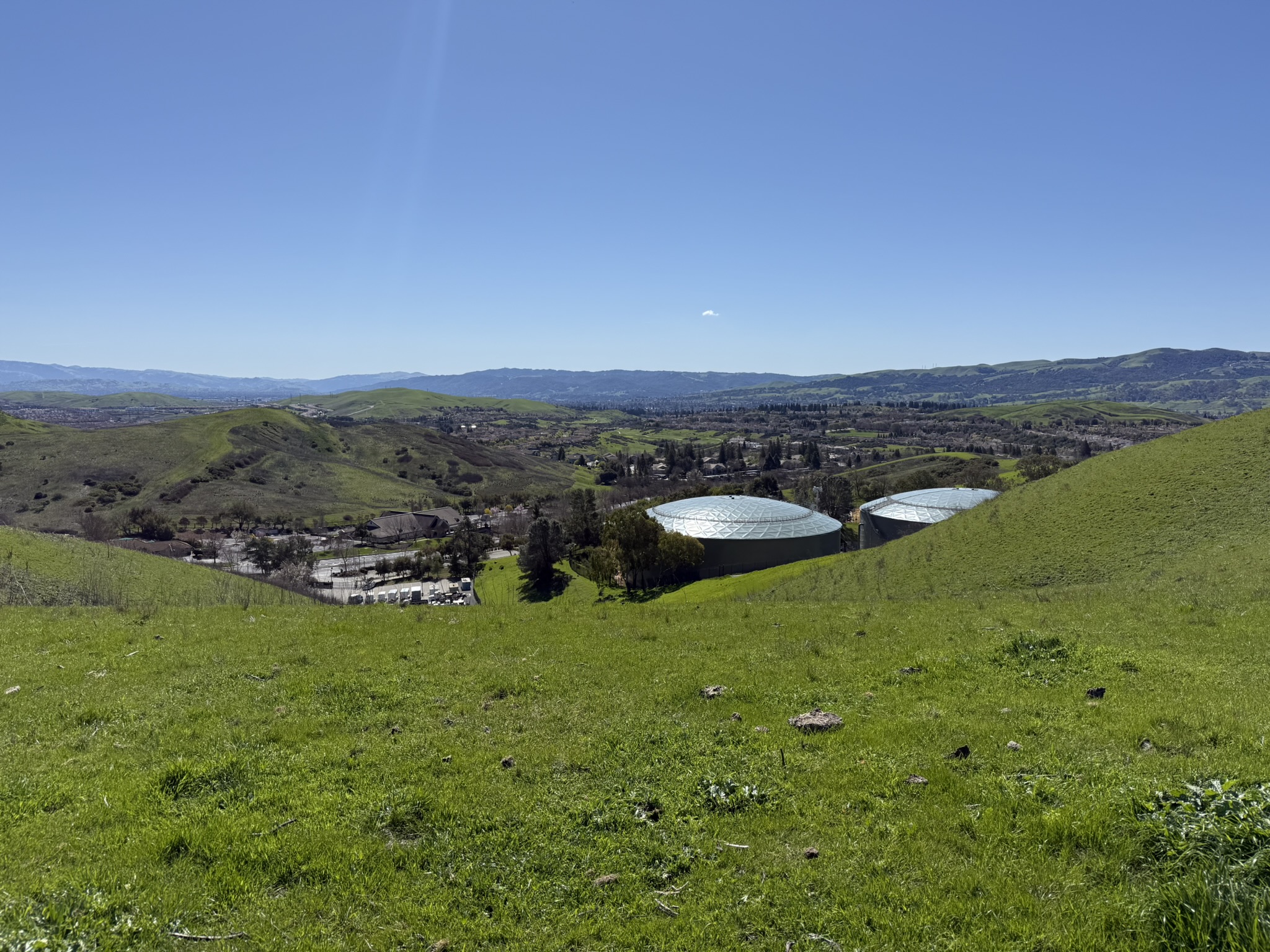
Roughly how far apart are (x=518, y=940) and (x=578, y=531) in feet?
300

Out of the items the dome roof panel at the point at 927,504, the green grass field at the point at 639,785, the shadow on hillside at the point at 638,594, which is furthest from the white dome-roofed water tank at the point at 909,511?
the green grass field at the point at 639,785

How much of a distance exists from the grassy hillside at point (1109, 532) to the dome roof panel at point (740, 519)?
39874 mm

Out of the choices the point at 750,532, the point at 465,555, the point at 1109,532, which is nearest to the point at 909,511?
the point at 750,532

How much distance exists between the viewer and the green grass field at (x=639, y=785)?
578 cm

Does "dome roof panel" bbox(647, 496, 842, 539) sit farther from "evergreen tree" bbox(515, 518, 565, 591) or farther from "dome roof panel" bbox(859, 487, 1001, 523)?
"evergreen tree" bbox(515, 518, 565, 591)

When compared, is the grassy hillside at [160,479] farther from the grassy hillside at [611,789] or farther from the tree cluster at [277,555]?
the grassy hillside at [611,789]

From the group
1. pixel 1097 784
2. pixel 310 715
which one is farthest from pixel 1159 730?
pixel 310 715

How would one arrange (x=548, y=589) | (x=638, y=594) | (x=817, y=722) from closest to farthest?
(x=817, y=722), (x=638, y=594), (x=548, y=589)

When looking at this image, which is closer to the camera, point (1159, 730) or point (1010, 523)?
point (1159, 730)

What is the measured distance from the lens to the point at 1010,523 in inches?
1550

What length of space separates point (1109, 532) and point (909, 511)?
191 ft

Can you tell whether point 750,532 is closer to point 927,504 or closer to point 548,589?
point 927,504

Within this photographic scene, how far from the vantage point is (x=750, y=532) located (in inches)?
3349

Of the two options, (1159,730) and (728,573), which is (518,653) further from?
(728,573)
